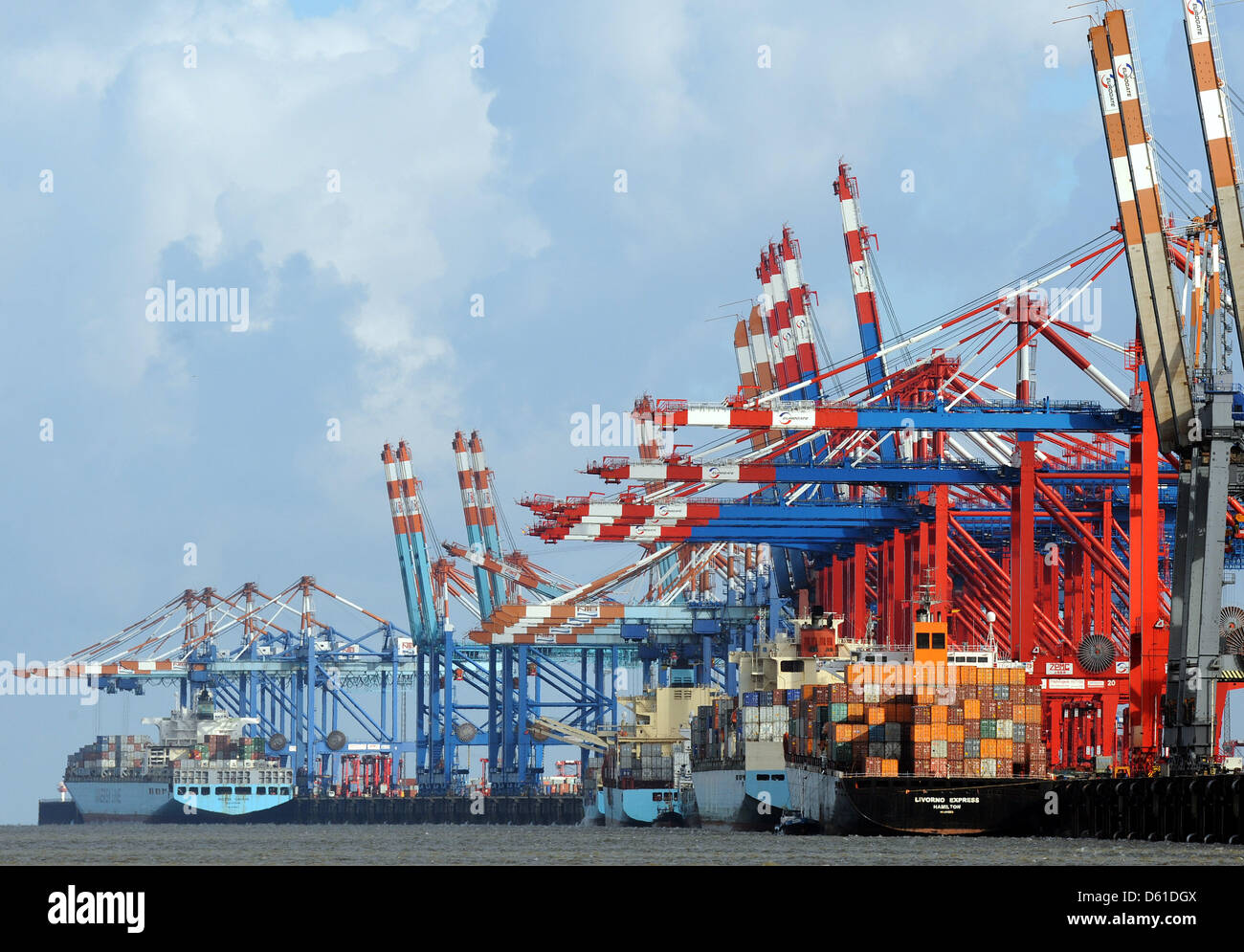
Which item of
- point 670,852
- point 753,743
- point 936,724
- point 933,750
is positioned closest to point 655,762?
point 753,743

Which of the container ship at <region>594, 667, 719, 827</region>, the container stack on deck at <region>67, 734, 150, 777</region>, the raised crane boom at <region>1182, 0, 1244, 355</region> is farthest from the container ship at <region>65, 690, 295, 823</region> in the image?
the raised crane boom at <region>1182, 0, 1244, 355</region>

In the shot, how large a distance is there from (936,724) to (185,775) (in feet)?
286

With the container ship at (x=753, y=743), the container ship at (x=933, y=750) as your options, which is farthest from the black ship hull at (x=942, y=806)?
the container ship at (x=753, y=743)

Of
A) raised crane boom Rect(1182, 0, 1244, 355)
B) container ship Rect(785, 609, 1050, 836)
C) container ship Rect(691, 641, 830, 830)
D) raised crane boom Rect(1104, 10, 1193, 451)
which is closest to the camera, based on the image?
raised crane boom Rect(1182, 0, 1244, 355)

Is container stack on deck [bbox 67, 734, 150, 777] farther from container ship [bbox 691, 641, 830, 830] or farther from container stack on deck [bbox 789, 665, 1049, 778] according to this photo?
container stack on deck [bbox 789, 665, 1049, 778]

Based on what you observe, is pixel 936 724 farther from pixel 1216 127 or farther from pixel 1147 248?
pixel 1216 127

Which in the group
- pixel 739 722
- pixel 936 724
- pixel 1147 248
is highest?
pixel 1147 248

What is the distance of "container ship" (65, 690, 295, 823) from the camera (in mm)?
133750

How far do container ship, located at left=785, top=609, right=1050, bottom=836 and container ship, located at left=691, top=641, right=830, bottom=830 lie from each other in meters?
10.2

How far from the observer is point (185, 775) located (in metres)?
135

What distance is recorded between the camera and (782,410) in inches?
2539

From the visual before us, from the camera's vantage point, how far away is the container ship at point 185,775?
133750mm
